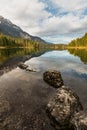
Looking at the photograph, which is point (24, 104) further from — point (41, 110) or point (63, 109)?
point (63, 109)

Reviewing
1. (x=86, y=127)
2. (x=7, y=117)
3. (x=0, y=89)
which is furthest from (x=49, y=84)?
(x=86, y=127)

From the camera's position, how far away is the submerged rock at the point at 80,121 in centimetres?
1369

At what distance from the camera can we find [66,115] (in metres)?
16.5

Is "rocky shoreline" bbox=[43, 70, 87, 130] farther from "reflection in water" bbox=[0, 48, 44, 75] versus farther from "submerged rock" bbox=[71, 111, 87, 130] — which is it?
"reflection in water" bbox=[0, 48, 44, 75]

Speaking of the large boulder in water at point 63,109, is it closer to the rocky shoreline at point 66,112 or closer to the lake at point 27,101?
the rocky shoreline at point 66,112

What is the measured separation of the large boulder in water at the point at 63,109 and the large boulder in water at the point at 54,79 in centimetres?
911

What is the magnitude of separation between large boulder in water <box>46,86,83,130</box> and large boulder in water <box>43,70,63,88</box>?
9.11 m

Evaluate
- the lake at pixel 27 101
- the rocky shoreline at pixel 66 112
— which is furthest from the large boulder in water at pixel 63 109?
the lake at pixel 27 101

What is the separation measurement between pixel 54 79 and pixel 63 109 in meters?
12.5

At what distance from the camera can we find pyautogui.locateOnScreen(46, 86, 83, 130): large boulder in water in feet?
53.5

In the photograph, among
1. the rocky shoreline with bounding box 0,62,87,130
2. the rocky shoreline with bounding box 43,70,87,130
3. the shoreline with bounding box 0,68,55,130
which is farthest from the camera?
the shoreline with bounding box 0,68,55,130

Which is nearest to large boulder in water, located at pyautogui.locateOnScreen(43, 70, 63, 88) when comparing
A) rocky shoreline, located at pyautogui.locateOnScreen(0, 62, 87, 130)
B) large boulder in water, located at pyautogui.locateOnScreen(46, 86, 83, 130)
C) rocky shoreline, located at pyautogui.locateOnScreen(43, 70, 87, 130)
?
rocky shoreline, located at pyautogui.locateOnScreen(0, 62, 87, 130)

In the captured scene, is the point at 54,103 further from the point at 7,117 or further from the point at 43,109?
the point at 7,117

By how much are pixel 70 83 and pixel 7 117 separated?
15372 mm
